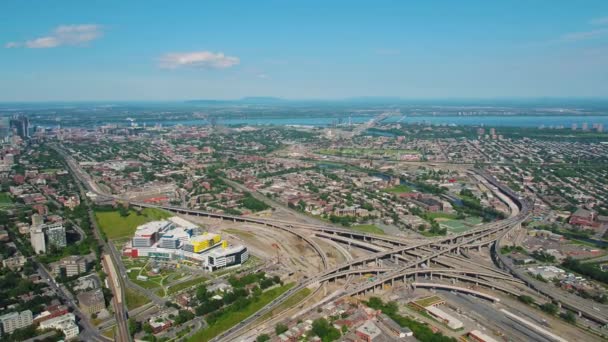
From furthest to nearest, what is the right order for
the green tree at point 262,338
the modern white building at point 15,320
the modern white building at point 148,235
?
the modern white building at point 148,235, the modern white building at point 15,320, the green tree at point 262,338

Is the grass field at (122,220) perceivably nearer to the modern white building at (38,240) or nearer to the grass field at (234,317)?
the modern white building at (38,240)

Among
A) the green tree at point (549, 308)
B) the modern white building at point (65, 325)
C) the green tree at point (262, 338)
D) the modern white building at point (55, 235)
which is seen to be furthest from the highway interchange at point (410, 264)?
the modern white building at point (55, 235)

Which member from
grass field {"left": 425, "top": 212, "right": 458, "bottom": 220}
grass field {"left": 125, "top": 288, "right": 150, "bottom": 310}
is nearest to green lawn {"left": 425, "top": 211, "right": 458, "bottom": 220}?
grass field {"left": 425, "top": 212, "right": 458, "bottom": 220}

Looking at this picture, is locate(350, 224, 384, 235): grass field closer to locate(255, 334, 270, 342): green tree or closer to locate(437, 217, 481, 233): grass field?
locate(437, 217, 481, 233): grass field

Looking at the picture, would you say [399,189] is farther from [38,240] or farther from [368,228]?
[38,240]

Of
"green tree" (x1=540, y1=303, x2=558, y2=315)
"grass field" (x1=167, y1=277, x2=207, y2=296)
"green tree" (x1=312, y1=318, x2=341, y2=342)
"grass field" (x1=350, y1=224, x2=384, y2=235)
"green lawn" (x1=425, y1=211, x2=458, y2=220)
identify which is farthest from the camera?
"green lawn" (x1=425, y1=211, x2=458, y2=220)
